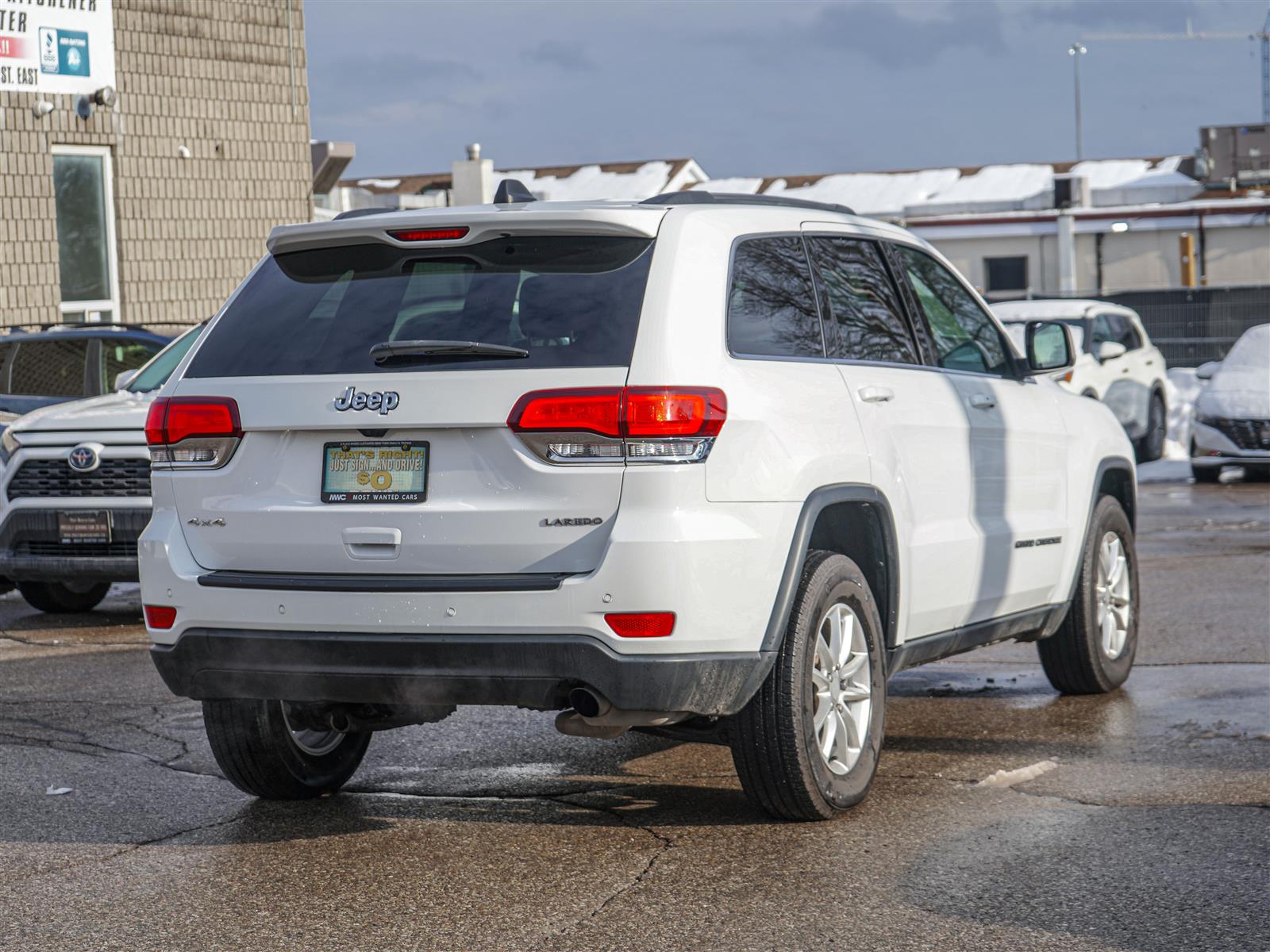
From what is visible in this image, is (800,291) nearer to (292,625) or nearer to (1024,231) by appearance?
(292,625)

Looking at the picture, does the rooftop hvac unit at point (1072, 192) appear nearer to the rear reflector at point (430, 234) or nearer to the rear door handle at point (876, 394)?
the rear door handle at point (876, 394)

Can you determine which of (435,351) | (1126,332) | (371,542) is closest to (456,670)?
(371,542)

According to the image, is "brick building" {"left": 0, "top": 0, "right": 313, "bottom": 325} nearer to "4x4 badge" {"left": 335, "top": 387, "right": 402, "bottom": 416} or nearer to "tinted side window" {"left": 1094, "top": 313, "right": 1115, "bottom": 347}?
"tinted side window" {"left": 1094, "top": 313, "right": 1115, "bottom": 347}

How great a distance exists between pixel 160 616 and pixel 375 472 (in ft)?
2.76

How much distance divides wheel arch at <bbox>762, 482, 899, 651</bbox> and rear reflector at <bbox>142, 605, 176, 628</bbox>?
1766 mm

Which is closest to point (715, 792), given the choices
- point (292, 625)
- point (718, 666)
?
point (718, 666)

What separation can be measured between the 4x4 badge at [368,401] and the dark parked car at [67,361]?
7424 millimetres

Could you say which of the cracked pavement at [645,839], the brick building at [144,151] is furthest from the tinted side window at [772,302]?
the brick building at [144,151]

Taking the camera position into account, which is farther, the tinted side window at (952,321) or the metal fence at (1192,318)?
the metal fence at (1192,318)

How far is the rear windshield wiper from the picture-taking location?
4961 mm

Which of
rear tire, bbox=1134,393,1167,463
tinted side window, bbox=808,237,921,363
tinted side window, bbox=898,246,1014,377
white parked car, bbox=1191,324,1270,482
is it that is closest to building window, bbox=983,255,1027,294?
rear tire, bbox=1134,393,1167,463

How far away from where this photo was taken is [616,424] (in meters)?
4.80

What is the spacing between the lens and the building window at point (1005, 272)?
44.9m

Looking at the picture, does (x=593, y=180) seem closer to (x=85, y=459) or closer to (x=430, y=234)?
(x=85, y=459)
